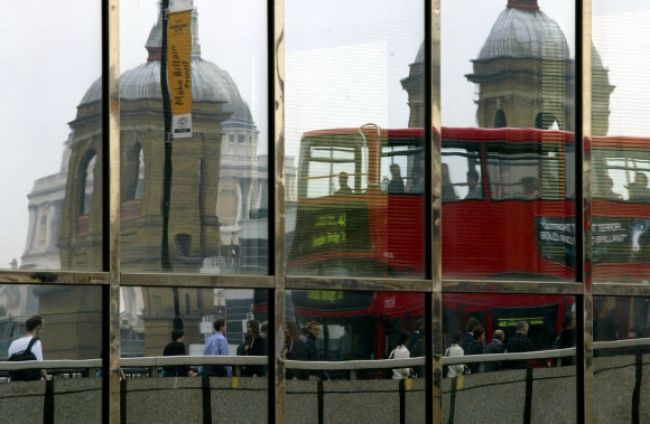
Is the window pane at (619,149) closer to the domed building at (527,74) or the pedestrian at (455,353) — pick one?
the domed building at (527,74)

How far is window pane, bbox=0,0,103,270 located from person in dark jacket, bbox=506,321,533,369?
331 centimetres

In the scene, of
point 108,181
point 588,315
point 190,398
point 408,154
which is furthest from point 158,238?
point 588,315

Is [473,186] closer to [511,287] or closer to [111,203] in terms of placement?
[511,287]

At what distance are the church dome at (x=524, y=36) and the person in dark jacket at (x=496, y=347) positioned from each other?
214cm

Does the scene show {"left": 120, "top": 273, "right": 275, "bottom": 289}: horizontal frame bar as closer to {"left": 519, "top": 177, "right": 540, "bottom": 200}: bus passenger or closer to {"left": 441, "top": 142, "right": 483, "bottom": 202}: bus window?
{"left": 441, "top": 142, "right": 483, "bottom": 202}: bus window

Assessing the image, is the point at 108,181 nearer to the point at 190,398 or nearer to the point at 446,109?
the point at 190,398

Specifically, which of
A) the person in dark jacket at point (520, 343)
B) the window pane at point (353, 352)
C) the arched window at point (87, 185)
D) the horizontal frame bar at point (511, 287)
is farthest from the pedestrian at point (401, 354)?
the arched window at point (87, 185)

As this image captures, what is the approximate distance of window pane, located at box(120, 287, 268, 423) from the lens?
9328 mm

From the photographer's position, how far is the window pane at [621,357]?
11.0m

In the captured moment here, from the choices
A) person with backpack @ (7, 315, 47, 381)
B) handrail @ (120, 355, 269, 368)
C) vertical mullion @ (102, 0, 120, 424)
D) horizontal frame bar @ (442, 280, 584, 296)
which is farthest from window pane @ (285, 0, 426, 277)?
person with backpack @ (7, 315, 47, 381)

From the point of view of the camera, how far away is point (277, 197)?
9852mm

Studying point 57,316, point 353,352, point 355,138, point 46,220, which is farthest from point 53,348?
point 355,138

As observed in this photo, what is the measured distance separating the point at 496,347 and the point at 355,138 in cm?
194

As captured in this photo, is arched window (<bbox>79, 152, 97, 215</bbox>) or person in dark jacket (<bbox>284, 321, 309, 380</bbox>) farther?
person in dark jacket (<bbox>284, 321, 309, 380</bbox>)
